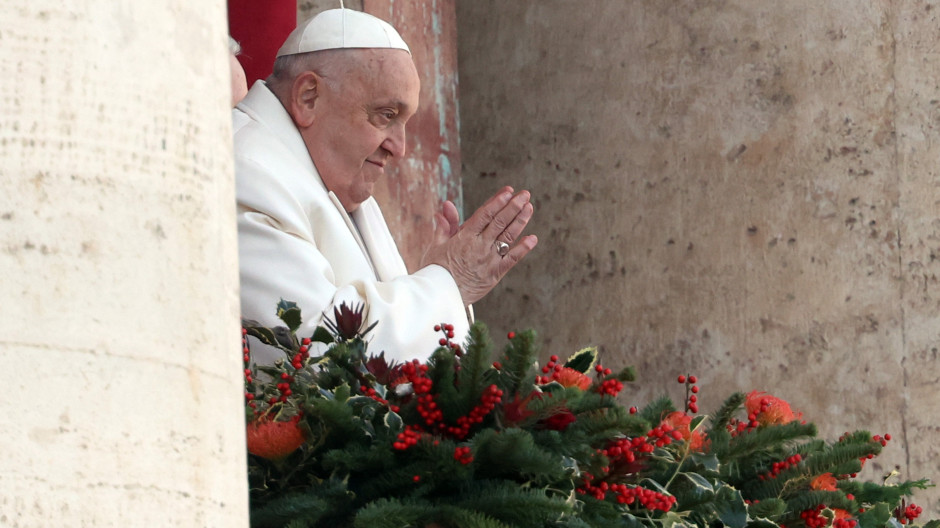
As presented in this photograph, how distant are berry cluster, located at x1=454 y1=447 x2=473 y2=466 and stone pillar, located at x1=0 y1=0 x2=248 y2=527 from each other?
61 centimetres

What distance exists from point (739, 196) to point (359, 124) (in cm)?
239

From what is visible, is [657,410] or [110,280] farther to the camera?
[657,410]

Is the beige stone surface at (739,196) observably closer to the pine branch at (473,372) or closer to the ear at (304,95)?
the ear at (304,95)

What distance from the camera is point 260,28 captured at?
4551 mm

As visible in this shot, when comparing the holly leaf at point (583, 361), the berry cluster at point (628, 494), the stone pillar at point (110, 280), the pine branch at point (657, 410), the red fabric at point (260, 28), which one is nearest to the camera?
the stone pillar at point (110, 280)

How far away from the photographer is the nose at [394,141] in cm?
346

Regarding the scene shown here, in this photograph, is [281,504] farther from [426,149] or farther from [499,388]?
[426,149]

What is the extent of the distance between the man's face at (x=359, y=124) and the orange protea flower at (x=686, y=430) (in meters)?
1.49

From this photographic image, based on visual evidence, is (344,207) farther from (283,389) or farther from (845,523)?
(845,523)

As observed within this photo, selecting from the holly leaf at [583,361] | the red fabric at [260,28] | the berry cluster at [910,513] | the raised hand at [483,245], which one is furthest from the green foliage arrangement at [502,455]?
the red fabric at [260,28]

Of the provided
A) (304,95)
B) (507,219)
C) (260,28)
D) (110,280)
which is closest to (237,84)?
(304,95)

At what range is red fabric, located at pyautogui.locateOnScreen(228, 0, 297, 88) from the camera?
4.54 meters

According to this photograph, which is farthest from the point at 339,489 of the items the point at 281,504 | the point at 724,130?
the point at 724,130

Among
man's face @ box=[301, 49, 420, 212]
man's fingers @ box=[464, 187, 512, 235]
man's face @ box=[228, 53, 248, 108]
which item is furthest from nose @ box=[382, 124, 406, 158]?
man's face @ box=[228, 53, 248, 108]
